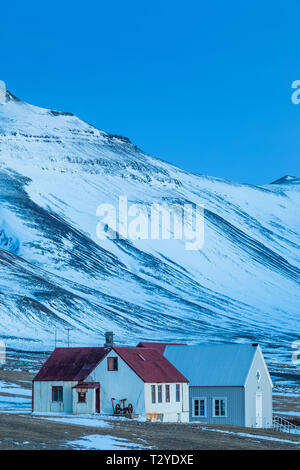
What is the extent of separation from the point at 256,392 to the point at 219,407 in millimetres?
3032

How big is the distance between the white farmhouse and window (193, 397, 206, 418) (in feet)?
5.49

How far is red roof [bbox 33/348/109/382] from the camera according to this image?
185 feet

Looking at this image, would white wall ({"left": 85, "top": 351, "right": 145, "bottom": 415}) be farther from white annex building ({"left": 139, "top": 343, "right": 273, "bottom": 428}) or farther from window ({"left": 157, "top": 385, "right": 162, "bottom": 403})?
white annex building ({"left": 139, "top": 343, "right": 273, "bottom": 428})

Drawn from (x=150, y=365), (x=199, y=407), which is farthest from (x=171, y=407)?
(x=199, y=407)

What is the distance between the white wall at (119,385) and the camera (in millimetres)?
55375

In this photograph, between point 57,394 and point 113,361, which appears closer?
point 113,361

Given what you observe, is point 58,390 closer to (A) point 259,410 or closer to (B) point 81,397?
(B) point 81,397

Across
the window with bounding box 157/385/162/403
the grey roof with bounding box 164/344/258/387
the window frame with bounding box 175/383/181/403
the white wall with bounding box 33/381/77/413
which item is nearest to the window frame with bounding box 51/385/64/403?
the white wall with bounding box 33/381/77/413

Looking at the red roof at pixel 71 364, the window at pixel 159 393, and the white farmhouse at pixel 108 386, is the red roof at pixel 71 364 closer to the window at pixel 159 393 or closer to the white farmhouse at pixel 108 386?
the white farmhouse at pixel 108 386

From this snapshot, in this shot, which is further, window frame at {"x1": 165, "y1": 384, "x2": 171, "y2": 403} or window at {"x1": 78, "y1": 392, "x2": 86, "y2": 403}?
window frame at {"x1": 165, "y1": 384, "x2": 171, "y2": 403}

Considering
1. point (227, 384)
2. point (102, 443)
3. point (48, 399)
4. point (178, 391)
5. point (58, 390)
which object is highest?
point (227, 384)

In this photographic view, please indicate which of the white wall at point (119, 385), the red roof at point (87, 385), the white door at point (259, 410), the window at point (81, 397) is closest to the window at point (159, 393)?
the white wall at point (119, 385)

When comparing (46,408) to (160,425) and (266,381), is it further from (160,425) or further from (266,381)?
(266,381)

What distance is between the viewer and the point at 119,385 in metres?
55.8
